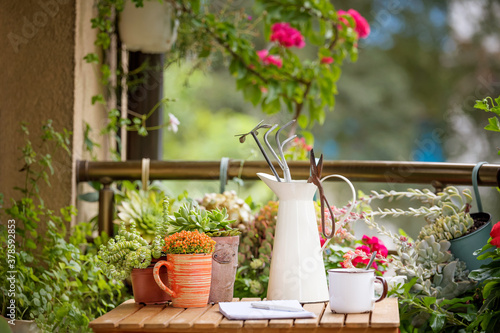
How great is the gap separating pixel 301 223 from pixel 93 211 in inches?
47.3

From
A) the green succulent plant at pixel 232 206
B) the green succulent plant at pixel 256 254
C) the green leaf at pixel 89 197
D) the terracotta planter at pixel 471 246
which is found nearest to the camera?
the terracotta planter at pixel 471 246

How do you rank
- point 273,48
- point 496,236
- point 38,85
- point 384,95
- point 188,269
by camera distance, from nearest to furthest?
point 188,269, point 496,236, point 38,85, point 273,48, point 384,95

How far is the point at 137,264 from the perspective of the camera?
3.91 feet

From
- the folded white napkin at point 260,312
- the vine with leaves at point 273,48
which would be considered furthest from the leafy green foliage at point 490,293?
the vine with leaves at point 273,48

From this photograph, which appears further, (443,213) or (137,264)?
(443,213)

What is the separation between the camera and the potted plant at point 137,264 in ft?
3.93

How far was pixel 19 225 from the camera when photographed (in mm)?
1886

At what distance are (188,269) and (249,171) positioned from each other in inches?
32.6

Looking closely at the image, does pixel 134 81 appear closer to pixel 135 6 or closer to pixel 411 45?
pixel 135 6

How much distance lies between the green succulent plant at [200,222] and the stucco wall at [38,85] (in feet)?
2.63

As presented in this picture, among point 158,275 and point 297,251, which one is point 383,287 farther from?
point 158,275

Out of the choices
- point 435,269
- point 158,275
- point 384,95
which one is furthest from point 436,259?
point 384,95

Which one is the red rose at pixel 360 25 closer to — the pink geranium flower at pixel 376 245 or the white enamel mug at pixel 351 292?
the pink geranium flower at pixel 376 245

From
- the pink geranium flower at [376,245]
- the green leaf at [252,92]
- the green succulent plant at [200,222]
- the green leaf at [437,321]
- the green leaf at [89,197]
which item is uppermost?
the green leaf at [252,92]
